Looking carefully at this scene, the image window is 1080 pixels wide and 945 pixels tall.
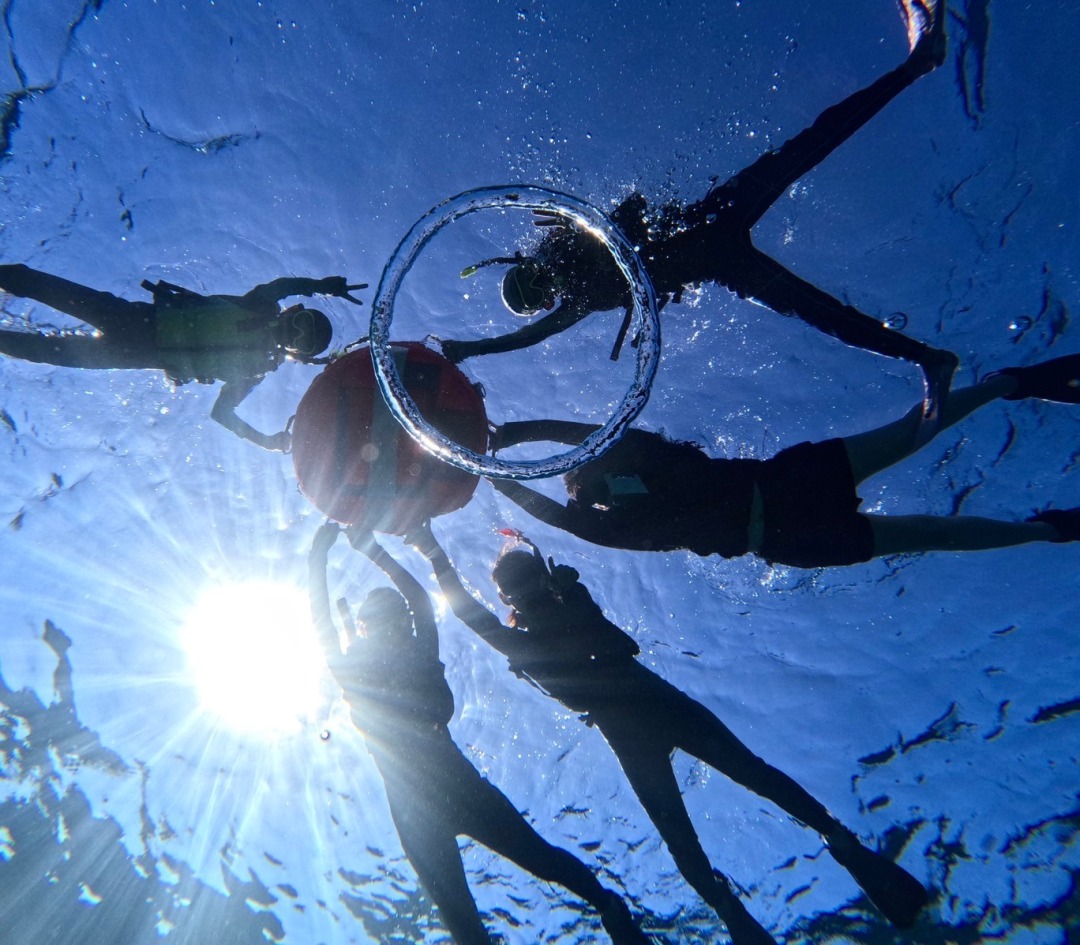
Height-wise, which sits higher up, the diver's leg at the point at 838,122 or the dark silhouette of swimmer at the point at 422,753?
the diver's leg at the point at 838,122

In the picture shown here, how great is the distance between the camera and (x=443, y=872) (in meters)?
6.60

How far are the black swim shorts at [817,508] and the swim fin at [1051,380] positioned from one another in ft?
7.13

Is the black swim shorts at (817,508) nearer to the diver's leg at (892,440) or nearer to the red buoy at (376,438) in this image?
the diver's leg at (892,440)

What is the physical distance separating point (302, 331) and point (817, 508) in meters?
4.31

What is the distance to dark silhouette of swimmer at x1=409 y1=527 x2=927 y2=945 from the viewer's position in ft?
18.2

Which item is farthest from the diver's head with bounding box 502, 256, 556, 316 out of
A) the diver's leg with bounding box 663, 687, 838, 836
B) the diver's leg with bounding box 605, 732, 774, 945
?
the diver's leg with bounding box 605, 732, 774, 945

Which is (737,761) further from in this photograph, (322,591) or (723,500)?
(322,591)

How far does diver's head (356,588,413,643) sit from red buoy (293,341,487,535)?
3.24 metres

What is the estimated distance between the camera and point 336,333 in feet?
22.3

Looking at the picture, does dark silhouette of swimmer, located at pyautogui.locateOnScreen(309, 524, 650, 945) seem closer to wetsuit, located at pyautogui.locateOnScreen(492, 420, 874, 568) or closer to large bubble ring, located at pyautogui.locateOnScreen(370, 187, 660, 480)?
wetsuit, located at pyautogui.locateOnScreen(492, 420, 874, 568)

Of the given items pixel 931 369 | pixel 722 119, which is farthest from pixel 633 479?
pixel 722 119

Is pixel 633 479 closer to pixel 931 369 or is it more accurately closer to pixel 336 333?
pixel 931 369

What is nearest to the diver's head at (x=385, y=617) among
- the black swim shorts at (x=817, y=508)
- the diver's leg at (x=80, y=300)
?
the diver's leg at (x=80, y=300)

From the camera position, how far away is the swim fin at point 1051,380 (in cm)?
520
